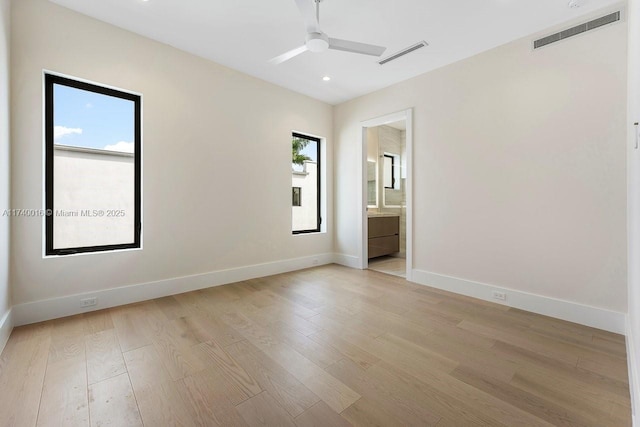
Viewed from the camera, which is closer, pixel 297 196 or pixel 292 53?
pixel 292 53

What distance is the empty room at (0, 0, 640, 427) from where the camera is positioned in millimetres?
1576

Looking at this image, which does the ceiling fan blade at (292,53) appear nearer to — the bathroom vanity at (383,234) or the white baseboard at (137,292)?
the white baseboard at (137,292)

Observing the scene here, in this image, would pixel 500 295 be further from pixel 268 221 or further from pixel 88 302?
pixel 88 302

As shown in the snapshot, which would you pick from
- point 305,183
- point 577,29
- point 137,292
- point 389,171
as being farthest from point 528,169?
point 137,292

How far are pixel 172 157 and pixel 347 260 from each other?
10.2ft

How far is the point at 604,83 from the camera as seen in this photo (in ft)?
7.77

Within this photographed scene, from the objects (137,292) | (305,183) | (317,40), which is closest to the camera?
(317,40)

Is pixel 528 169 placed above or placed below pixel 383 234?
above

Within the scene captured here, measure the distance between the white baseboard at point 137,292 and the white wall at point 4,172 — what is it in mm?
196

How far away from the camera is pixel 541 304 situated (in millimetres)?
2678

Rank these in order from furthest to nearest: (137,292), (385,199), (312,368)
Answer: (385,199), (137,292), (312,368)

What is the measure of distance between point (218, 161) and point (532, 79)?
3.67 meters

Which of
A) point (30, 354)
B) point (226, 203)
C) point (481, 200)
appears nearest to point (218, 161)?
point (226, 203)

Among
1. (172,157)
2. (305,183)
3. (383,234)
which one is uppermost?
(172,157)
